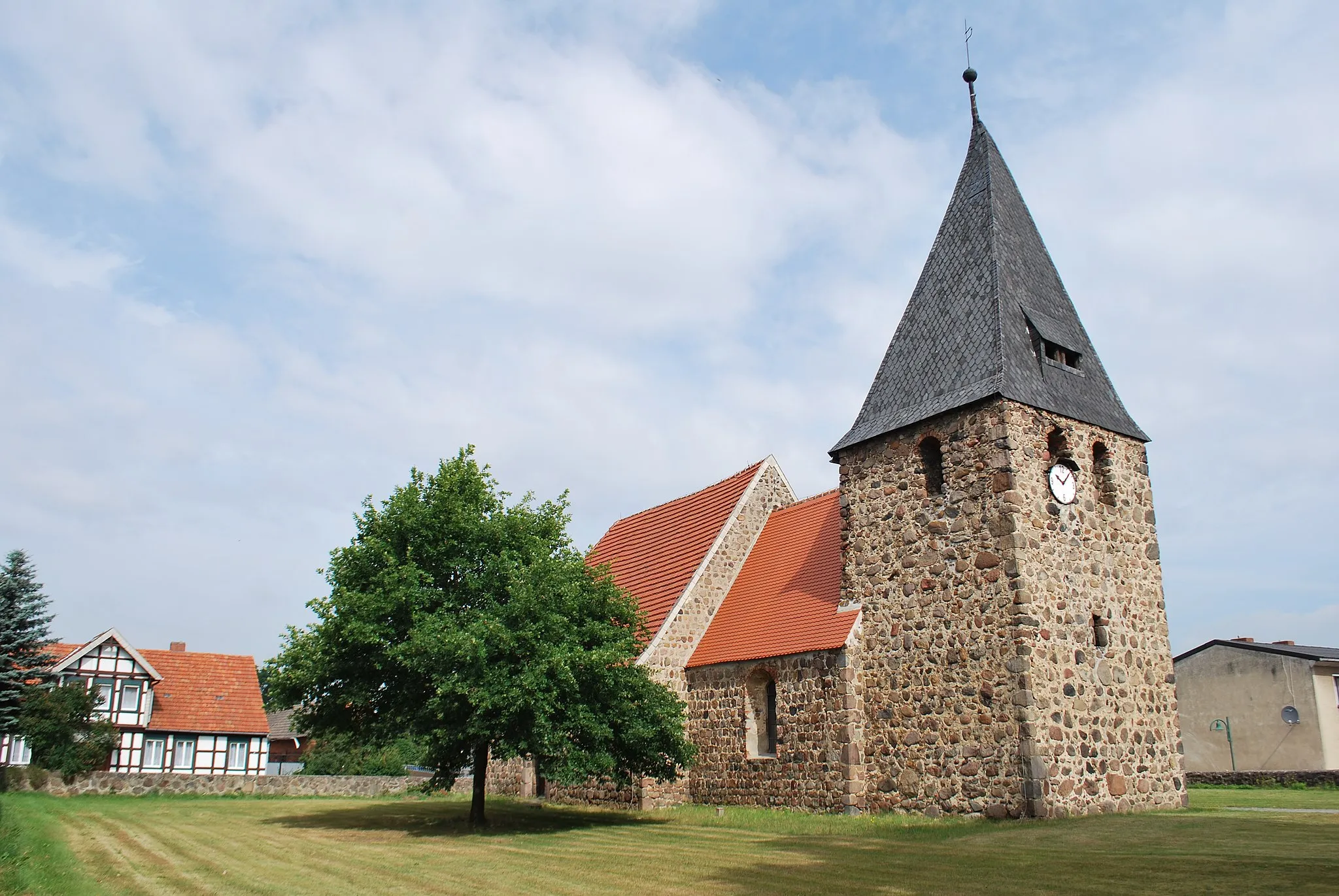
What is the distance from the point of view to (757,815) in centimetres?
1817

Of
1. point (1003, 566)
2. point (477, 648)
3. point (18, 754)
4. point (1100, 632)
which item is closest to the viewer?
point (477, 648)

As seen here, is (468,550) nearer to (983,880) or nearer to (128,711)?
(983,880)

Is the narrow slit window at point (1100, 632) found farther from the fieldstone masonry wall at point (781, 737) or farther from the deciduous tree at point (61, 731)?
the deciduous tree at point (61, 731)

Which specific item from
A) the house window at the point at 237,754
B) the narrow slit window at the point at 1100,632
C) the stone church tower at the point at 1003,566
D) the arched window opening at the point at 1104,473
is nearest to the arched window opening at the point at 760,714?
the stone church tower at the point at 1003,566

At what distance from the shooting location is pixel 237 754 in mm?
36375

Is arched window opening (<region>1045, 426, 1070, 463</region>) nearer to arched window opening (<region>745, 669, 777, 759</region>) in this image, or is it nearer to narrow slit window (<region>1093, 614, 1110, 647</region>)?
narrow slit window (<region>1093, 614, 1110, 647</region>)

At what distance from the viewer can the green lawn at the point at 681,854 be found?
9.93 m

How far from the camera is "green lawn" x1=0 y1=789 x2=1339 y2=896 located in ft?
32.6

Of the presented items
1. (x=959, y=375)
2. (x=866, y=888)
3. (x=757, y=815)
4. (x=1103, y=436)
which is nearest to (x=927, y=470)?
(x=959, y=375)

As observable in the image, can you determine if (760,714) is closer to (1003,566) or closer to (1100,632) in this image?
(1003,566)

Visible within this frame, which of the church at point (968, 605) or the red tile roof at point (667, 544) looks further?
the red tile roof at point (667, 544)

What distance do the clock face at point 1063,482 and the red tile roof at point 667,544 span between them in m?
8.90

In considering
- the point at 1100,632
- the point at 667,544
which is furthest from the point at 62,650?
the point at 1100,632

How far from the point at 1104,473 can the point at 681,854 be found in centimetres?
1128
